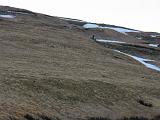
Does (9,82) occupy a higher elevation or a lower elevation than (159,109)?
higher

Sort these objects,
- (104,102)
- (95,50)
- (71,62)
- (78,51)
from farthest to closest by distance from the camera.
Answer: (95,50), (78,51), (71,62), (104,102)

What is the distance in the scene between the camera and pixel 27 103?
28.8 metres

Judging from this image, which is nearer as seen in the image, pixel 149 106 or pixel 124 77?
pixel 149 106

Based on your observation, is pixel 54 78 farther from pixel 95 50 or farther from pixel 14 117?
pixel 95 50

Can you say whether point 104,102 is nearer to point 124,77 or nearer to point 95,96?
point 95,96

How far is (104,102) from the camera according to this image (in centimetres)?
3472

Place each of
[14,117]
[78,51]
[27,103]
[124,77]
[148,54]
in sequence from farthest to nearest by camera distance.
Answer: [148,54], [78,51], [124,77], [27,103], [14,117]

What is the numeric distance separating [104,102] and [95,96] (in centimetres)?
118

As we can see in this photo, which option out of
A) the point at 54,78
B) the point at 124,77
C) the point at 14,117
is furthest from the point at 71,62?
the point at 14,117

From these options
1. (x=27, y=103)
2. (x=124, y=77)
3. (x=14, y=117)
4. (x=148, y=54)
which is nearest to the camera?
(x=14, y=117)

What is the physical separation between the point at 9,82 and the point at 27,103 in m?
4.38

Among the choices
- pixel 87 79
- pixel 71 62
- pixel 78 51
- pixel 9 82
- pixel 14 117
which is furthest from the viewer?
pixel 78 51

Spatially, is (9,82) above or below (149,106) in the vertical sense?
above

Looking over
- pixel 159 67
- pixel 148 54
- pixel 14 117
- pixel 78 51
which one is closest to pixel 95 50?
pixel 78 51
